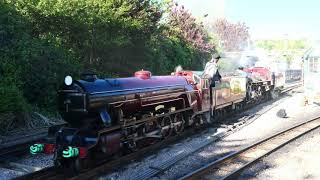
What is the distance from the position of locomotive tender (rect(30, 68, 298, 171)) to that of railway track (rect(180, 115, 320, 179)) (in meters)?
2.15

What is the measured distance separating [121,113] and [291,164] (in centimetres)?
419

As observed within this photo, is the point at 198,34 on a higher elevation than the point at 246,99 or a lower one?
higher

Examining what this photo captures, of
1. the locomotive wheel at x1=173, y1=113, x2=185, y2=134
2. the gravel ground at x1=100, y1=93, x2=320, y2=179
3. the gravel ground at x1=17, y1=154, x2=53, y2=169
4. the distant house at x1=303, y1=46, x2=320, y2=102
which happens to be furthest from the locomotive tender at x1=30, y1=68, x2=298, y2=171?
the distant house at x1=303, y1=46, x2=320, y2=102

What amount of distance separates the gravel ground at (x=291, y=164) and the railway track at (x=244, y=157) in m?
0.16

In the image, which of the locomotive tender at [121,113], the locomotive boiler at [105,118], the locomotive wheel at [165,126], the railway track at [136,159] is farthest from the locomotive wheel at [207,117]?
the locomotive boiler at [105,118]

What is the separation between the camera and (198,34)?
3200 centimetres

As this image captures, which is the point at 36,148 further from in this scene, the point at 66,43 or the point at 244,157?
the point at 66,43

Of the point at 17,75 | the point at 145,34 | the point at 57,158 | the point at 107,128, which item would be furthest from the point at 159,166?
the point at 145,34

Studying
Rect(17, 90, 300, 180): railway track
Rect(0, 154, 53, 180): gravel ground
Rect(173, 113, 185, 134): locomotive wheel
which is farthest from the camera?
Rect(173, 113, 185, 134): locomotive wheel

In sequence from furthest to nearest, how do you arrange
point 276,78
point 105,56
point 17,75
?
point 276,78, point 105,56, point 17,75

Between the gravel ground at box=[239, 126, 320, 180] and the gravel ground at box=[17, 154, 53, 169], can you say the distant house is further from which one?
the gravel ground at box=[17, 154, 53, 169]

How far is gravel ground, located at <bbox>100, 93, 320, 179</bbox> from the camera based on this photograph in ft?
29.8

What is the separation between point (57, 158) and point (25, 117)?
5.17m

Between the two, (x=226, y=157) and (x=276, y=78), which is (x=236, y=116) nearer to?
(x=226, y=157)
